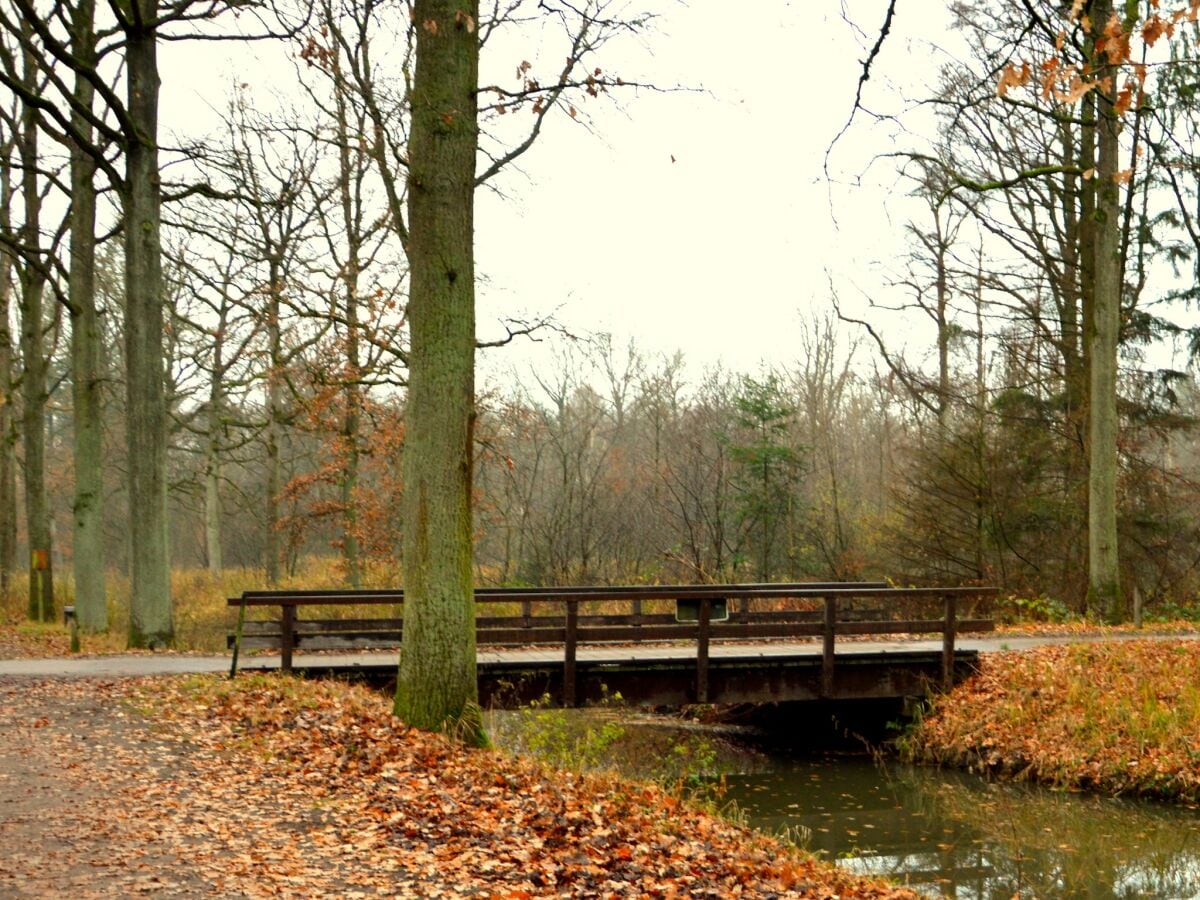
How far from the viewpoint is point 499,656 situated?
1505 centimetres

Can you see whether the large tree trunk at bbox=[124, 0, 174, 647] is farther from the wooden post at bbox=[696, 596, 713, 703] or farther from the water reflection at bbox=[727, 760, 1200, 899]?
the water reflection at bbox=[727, 760, 1200, 899]

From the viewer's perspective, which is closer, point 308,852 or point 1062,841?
point 308,852

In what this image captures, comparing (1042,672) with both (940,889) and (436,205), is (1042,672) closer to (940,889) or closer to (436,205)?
(940,889)

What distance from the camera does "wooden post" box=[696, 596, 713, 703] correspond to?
48.4 feet

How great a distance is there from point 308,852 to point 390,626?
7244 millimetres

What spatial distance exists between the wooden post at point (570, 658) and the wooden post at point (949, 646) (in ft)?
17.8

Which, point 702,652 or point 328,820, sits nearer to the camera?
point 328,820

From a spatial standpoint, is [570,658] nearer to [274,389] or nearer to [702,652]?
[702,652]

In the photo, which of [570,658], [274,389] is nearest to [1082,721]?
[570,658]

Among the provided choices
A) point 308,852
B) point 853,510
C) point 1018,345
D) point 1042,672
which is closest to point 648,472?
point 853,510

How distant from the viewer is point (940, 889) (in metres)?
9.86

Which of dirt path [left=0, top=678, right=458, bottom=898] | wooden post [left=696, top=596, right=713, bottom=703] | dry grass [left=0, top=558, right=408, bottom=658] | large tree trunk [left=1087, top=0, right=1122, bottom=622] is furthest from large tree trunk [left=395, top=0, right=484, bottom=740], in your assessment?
large tree trunk [left=1087, top=0, right=1122, bottom=622]

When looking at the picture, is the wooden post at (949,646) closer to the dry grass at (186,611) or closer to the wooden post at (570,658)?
the wooden post at (570,658)

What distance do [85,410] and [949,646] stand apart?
1444 centimetres
